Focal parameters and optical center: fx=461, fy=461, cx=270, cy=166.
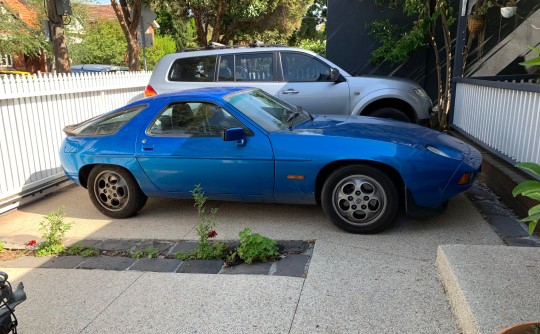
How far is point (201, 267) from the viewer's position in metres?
4.21

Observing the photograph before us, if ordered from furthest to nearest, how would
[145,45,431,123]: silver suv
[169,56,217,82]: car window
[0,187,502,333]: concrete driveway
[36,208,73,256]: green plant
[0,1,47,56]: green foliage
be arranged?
[0,1,47,56]: green foliage < [169,56,217,82]: car window < [145,45,431,123]: silver suv < [36,208,73,256]: green plant < [0,187,502,333]: concrete driveway

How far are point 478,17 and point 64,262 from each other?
893cm

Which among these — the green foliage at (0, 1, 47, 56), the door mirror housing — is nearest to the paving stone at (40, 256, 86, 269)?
the door mirror housing

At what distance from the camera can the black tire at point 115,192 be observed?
539 centimetres

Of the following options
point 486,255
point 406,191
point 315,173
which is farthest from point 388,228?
point 486,255

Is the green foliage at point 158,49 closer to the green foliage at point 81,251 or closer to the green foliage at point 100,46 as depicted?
the green foliage at point 100,46

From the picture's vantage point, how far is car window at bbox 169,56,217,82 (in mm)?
8109

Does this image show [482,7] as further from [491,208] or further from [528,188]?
[528,188]

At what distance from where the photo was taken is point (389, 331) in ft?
9.93

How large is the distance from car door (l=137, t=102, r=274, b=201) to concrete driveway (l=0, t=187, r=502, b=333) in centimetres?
50

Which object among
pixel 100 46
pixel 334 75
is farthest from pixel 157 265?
pixel 100 46

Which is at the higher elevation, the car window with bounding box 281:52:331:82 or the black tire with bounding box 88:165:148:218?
the car window with bounding box 281:52:331:82

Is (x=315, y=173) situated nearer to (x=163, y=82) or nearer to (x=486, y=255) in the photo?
(x=486, y=255)

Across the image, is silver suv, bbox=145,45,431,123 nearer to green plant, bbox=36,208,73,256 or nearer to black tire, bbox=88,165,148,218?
black tire, bbox=88,165,148,218
